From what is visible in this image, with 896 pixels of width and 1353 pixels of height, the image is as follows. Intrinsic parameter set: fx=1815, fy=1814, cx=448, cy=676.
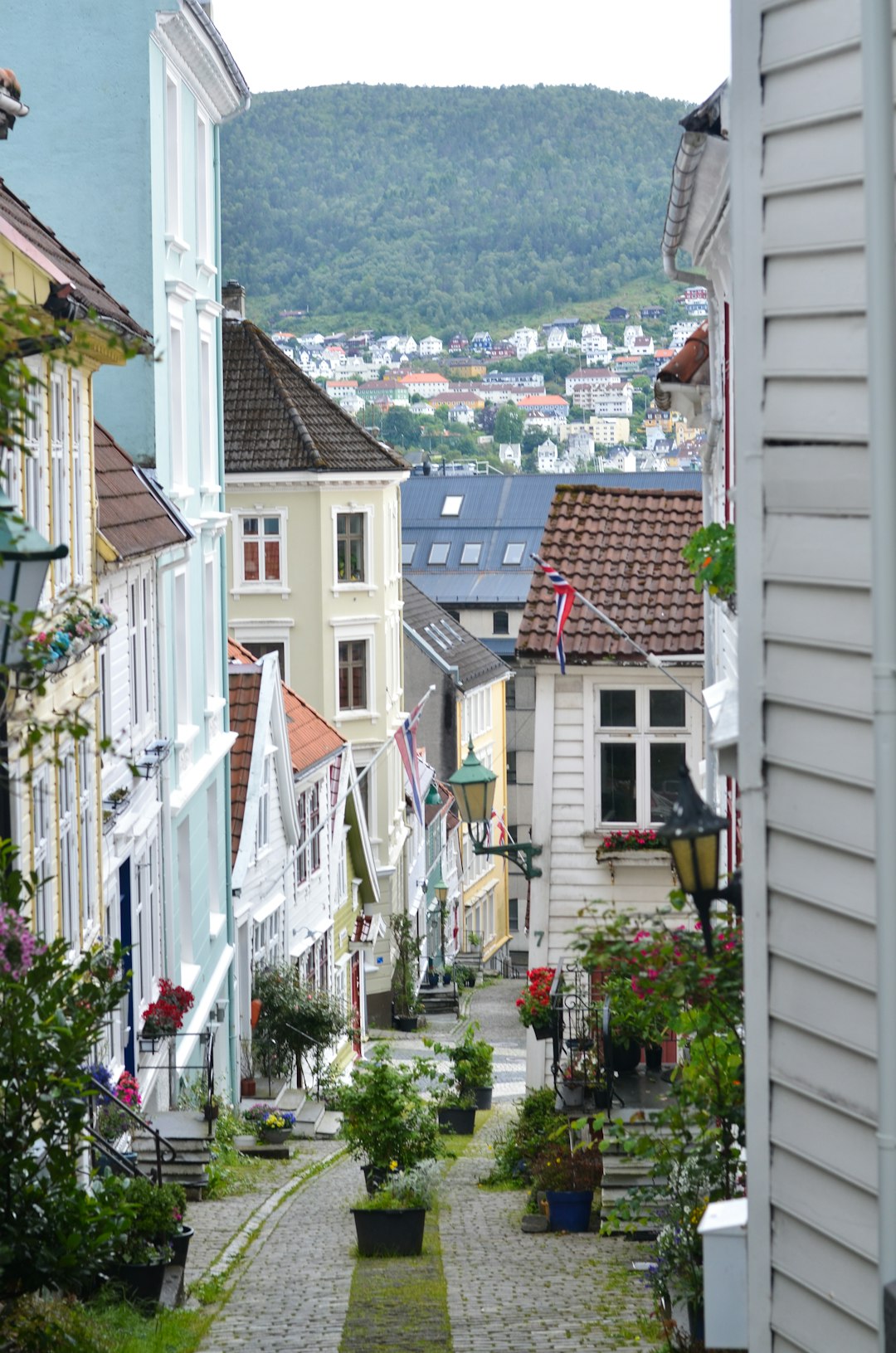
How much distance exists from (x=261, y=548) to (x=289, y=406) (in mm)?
3131

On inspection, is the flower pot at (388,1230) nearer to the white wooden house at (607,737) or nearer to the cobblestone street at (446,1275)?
the cobblestone street at (446,1275)

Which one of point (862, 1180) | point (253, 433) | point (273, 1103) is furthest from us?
point (253, 433)

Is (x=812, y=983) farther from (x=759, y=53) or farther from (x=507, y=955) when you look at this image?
(x=507, y=955)

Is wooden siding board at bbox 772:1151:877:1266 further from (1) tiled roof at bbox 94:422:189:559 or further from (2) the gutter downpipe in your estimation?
(1) tiled roof at bbox 94:422:189:559

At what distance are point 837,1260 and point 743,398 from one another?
258 centimetres

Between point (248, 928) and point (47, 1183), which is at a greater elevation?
point (47, 1183)

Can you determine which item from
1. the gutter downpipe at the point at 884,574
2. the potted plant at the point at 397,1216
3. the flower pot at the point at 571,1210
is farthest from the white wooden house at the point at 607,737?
the gutter downpipe at the point at 884,574

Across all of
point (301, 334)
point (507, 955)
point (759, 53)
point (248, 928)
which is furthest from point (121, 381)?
point (301, 334)

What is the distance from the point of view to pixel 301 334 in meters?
188

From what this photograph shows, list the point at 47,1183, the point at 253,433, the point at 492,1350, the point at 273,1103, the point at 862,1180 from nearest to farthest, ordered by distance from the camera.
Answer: the point at 862,1180
the point at 47,1183
the point at 492,1350
the point at 273,1103
the point at 253,433

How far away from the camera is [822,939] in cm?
529

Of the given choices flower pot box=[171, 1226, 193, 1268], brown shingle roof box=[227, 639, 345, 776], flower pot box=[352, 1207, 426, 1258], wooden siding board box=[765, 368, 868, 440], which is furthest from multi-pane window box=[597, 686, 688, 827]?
wooden siding board box=[765, 368, 868, 440]

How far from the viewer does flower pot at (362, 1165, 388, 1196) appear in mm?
15938

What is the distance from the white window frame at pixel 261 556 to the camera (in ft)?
129
